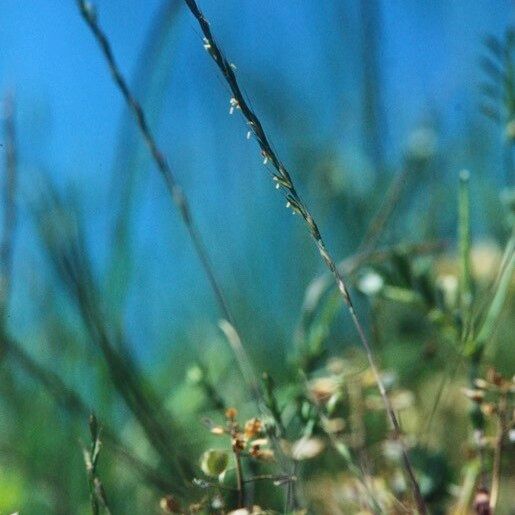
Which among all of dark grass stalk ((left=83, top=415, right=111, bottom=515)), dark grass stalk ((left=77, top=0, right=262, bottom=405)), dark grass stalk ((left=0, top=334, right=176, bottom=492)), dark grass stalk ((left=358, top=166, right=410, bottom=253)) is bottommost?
dark grass stalk ((left=0, top=334, right=176, bottom=492))

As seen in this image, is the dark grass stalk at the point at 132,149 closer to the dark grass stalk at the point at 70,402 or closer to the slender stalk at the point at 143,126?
the dark grass stalk at the point at 70,402

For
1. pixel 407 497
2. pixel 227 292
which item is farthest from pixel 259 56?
pixel 407 497

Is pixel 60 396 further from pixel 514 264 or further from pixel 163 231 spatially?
pixel 163 231

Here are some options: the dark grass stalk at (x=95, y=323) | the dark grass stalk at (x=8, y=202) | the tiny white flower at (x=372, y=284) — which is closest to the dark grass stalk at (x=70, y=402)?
the dark grass stalk at (x=95, y=323)

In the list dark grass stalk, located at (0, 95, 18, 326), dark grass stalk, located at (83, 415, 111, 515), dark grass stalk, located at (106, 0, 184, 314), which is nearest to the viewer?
dark grass stalk, located at (83, 415, 111, 515)

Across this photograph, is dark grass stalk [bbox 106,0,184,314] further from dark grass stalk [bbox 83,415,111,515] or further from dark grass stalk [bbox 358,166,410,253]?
dark grass stalk [bbox 83,415,111,515]

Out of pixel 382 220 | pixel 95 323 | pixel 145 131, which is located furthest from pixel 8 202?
pixel 382 220

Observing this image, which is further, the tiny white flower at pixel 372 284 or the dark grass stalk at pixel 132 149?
the dark grass stalk at pixel 132 149

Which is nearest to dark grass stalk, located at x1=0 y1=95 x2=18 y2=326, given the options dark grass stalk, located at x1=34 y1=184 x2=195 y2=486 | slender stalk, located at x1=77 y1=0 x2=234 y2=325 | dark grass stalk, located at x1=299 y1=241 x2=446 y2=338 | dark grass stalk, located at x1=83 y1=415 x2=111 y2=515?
dark grass stalk, located at x1=34 y1=184 x2=195 y2=486

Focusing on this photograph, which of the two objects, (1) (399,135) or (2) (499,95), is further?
(1) (399,135)

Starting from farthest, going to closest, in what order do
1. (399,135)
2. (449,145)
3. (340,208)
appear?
(399,135)
(449,145)
(340,208)

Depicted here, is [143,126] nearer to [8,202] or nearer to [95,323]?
[95,323]
